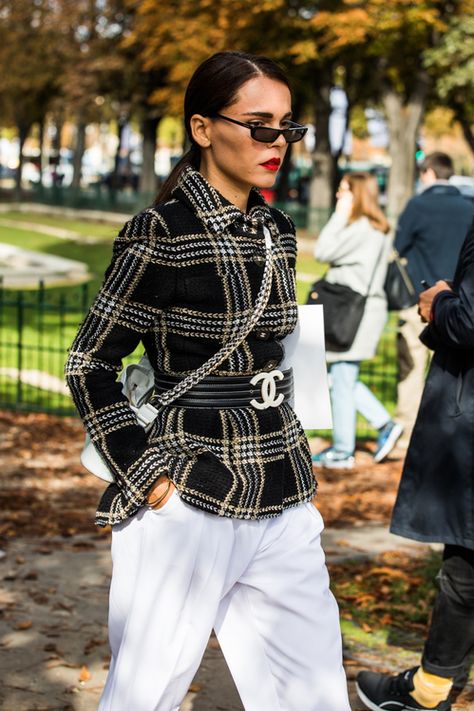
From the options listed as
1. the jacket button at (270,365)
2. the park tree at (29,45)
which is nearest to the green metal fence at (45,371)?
the jacket button at (270,365)

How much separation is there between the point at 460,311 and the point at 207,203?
3.76 ft

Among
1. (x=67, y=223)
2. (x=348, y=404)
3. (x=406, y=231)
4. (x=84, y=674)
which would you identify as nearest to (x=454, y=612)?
(x=84, y=674)

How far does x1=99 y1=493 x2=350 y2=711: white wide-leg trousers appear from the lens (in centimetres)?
288

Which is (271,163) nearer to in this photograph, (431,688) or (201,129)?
(201,129)

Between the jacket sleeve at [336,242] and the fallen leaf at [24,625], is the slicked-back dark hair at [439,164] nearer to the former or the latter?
the jacket sleeve at [336,242]

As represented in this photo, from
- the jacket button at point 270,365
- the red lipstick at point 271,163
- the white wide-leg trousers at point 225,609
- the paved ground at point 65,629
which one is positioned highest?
the red lipstick at point 271,163

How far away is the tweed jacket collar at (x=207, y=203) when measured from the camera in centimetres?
293

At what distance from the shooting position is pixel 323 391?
3.23m

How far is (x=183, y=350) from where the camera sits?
291 centimetres

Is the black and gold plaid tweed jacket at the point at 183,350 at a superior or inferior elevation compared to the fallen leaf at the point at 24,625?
superior

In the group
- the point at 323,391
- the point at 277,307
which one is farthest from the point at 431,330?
the point at 277,307

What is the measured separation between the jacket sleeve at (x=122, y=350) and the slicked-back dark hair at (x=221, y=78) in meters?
0.24

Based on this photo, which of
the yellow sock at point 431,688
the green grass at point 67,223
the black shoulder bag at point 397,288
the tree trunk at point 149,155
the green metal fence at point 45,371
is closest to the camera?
the yellow sock at point 431,688

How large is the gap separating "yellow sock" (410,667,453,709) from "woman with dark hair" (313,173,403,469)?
168 inches
